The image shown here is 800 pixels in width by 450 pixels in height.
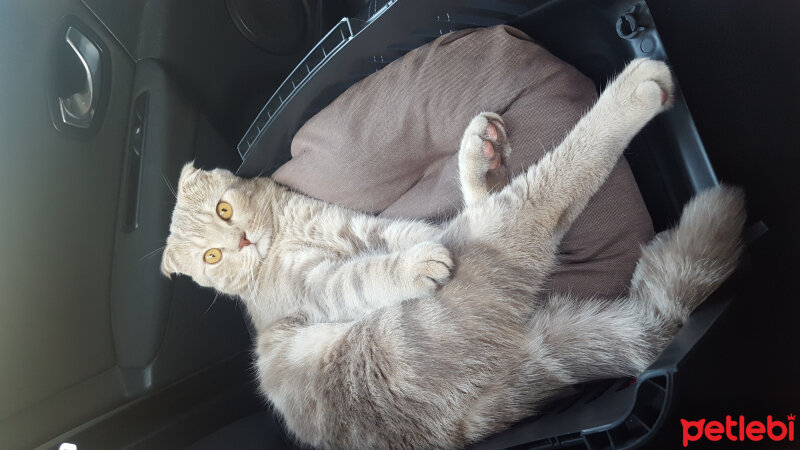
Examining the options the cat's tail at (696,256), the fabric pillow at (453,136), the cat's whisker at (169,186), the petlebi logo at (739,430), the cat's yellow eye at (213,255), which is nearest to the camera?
the petlebi logo at (739,430)

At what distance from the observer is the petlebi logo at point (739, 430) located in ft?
2.75

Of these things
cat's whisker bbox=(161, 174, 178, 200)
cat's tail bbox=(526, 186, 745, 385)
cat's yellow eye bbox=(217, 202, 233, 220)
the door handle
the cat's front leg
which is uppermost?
the door handle

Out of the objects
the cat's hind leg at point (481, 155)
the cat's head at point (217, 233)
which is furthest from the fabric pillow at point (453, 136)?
the cat's head at point (217, 233)

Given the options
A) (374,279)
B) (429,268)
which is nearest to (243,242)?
(374,279)

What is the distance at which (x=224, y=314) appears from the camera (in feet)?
5.75

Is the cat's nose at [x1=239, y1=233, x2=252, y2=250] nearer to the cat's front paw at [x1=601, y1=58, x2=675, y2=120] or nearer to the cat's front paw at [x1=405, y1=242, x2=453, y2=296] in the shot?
the cat's front paw at [x1=405, y1=242, x2=453, y2=296]

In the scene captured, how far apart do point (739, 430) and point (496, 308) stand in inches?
18.3

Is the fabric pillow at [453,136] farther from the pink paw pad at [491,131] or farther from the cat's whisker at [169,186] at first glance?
the cat's whisker at [169,186]

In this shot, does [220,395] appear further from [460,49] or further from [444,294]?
[460,49]

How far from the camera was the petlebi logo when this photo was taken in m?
0.84

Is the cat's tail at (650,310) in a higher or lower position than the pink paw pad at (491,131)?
lower

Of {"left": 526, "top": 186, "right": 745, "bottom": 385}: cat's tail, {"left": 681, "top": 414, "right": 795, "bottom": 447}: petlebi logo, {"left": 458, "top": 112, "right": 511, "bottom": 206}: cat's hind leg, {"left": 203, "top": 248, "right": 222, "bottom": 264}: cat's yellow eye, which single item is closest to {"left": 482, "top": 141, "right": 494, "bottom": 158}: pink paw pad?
{"left": 458, "top": 112, "right": 511, "bottom": 206}: cat's hind leg

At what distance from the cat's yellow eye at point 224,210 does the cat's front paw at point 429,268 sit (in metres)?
0.62

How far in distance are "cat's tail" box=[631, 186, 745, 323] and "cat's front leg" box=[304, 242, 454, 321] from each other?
1.38ft
